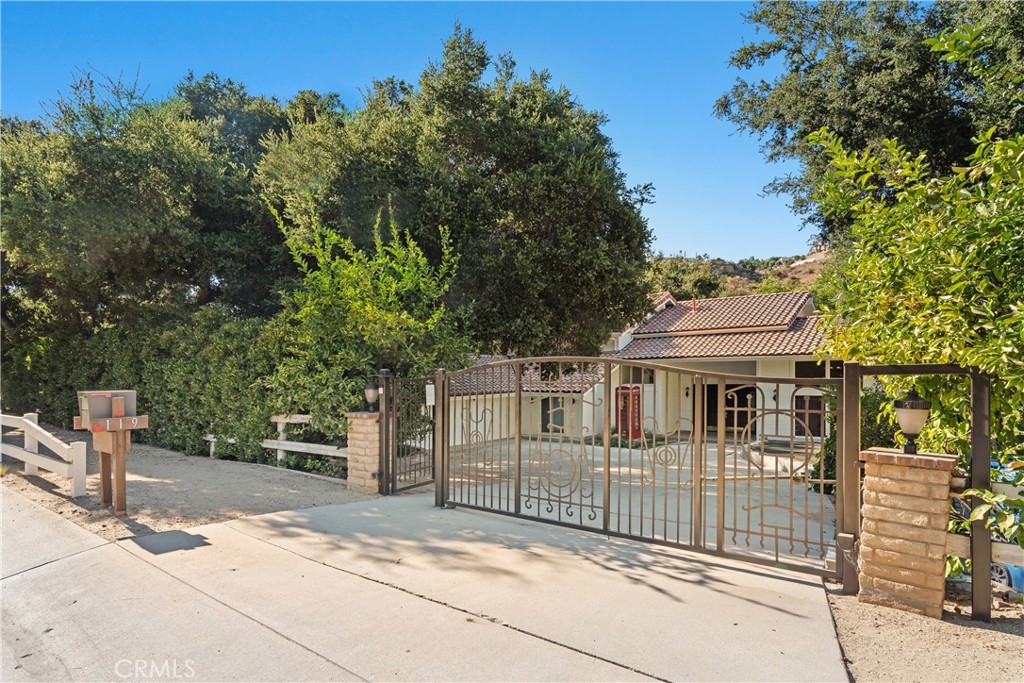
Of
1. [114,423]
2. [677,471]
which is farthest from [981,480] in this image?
[114,423]

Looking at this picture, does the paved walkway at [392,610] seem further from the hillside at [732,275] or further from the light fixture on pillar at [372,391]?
the hillside at [732,275]

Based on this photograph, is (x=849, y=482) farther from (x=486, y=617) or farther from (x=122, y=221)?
(x=122, y=221)

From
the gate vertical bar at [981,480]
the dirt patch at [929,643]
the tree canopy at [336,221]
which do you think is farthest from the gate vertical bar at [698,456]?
the tree canopy at [336,221]

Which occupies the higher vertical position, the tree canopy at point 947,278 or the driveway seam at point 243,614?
the tree canopy at point 947,278

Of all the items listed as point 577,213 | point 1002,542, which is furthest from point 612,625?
point 577,213

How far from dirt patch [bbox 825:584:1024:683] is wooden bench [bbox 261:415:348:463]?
6.65 m

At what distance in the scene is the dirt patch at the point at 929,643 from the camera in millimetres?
3045

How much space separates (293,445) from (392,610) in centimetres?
583

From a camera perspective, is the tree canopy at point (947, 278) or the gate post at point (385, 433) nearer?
the tree canopy at point (947, 278)

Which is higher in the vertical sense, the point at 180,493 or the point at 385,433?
the point at 385,433

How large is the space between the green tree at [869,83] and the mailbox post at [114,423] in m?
12.3

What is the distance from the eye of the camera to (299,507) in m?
6.86

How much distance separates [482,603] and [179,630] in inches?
75.5

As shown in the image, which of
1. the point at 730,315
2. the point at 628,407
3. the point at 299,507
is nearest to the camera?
the point at 299,507
